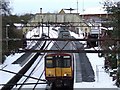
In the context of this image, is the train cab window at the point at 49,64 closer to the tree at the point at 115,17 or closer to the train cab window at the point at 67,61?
the train cab window at the point at 67,61

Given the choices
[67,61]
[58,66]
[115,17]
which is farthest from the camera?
[58,66]

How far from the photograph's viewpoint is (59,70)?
19.5 m

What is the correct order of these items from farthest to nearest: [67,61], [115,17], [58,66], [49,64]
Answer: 1. [49,64]
2. [58,66]
3. [67,61]
4. [115,17]

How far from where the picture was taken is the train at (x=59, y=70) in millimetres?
19391

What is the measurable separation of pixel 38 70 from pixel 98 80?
25.8 feet

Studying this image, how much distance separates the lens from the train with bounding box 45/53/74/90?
763 inches

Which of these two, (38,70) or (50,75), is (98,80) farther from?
(38,70)

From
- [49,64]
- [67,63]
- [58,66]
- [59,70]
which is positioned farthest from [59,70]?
[49,64]

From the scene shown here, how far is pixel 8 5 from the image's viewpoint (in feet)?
98.8

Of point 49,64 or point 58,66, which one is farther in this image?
point 49,64

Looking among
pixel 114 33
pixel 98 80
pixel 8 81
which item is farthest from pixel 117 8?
pixel 8 81

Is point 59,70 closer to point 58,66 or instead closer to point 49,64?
point 58,66

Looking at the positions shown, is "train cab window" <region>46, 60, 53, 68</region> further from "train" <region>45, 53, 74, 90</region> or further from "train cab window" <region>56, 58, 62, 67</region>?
"train cab window" <region>56, 58, 62, 67</region>

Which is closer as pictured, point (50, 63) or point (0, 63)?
point (50, 63)
